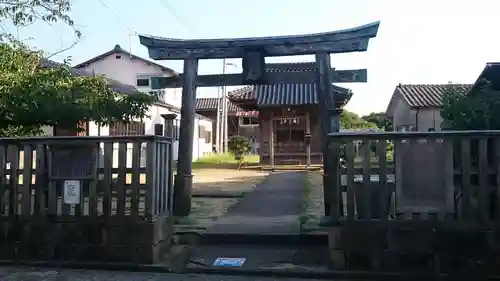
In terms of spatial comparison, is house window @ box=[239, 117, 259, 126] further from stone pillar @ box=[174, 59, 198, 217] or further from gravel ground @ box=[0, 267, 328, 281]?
gravel ground @ box=[0, 267, 328, 281]

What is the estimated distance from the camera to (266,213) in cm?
832

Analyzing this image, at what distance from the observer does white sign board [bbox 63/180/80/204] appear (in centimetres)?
538

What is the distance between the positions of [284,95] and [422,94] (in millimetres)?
10751

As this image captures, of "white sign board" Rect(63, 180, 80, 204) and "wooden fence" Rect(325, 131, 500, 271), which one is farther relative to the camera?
"white sign board" Rect(63, 180, 80, 204)

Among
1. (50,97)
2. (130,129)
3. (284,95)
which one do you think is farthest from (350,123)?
(50,97)

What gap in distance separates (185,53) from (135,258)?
396 cm

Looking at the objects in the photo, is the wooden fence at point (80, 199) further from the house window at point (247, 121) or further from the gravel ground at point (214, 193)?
the house window at point (247, 121)

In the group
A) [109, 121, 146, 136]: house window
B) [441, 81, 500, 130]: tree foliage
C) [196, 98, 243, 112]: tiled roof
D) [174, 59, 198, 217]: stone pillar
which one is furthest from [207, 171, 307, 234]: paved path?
[196, 98, 243, 112]: tiled roof

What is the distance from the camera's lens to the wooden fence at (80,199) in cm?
532

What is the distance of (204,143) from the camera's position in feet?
101

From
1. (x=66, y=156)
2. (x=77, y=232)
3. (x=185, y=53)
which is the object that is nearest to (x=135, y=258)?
(x=77, y=232)

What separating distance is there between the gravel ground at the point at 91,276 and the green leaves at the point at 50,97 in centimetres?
327

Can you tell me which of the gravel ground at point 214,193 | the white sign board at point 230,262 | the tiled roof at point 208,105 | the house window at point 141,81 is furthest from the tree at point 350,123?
the white sign board at point 230,262

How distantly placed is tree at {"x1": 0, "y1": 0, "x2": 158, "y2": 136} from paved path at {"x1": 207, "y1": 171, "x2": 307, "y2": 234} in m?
2.79
